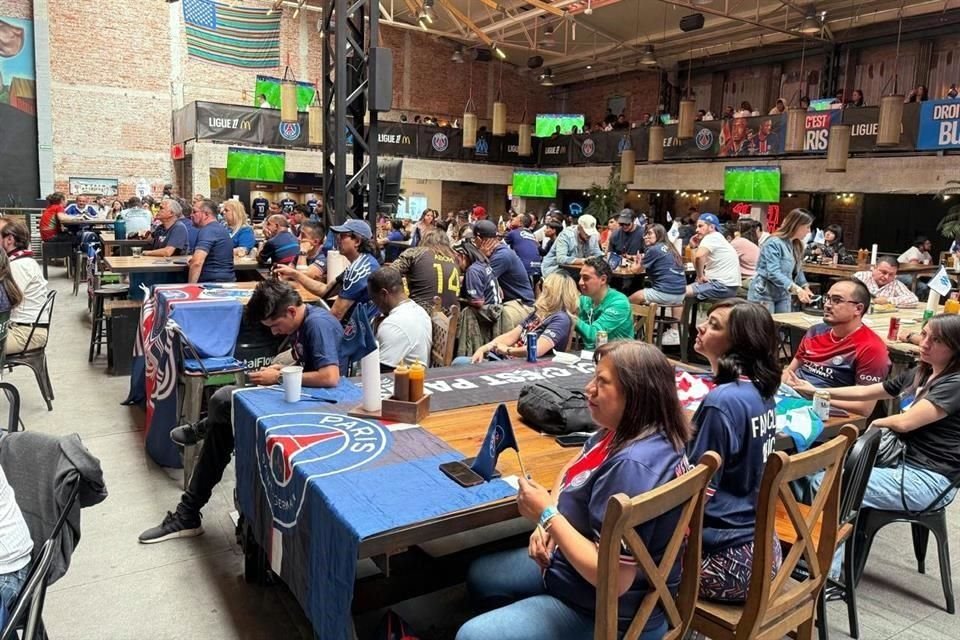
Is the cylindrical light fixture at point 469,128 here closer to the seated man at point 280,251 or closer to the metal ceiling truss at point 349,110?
the metal ceiling truss at point 349,110

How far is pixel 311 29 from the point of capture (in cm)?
1902

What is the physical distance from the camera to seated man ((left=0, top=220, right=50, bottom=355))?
482 cm

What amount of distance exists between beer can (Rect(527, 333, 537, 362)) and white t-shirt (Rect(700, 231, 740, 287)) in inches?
156

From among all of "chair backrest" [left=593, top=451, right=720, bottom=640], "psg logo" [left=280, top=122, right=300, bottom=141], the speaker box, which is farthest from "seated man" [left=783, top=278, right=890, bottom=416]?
"psg logo" [left=280, top=122, right=300, bottom=141]

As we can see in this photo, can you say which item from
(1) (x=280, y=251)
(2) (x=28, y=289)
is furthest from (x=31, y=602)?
(1) (x=280, y=251)

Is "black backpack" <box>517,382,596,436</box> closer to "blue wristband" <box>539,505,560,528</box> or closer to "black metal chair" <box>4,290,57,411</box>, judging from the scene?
"blue wristband" <box>539,505,560,528</box>

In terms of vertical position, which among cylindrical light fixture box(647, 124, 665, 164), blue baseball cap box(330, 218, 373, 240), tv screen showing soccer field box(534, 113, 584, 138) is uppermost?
tv screen showing soccer field box(534, 113, 584, 138)

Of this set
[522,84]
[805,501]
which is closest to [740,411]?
[805,501]

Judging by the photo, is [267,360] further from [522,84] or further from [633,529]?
[522,84]

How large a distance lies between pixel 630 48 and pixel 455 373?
17147 millimetres

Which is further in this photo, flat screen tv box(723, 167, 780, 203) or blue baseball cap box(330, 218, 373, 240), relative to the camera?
flat screen tv box(723, 167, 780, 203)

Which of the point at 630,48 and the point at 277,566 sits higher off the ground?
the point at 630,48

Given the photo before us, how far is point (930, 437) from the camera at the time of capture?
9.10 feet

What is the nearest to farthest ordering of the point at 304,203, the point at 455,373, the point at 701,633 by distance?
the point at 701,633 < the point at 455,373 < the point at 304,203
